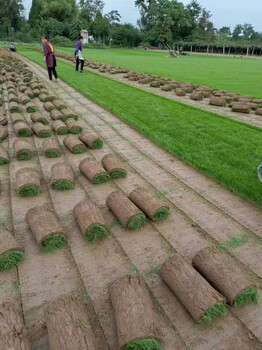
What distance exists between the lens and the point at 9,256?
2998mm

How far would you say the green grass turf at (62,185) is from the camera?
4453 millimetres

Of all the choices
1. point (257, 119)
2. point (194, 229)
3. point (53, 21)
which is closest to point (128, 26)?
point (53, 21)

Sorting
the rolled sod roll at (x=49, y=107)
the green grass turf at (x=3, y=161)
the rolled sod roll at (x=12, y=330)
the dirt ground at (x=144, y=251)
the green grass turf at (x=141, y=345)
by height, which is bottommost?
the dirt ground at (x=144, y=251)

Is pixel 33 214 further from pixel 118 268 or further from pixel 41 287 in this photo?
pixel 118 268

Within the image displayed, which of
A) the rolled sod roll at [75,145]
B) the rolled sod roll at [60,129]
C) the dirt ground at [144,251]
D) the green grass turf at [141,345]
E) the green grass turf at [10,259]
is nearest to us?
the green grass turf at [141,345]

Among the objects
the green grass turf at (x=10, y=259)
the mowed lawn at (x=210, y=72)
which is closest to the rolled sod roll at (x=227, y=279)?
the green grass turf at (x=10, y=259)

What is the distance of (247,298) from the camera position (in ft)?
8.52

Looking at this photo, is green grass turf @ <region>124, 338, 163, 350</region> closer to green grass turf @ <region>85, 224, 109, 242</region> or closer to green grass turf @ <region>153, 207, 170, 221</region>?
green grass turf @ <region>85, 224, 109, 242</region>

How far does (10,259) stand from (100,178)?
6.59 feet

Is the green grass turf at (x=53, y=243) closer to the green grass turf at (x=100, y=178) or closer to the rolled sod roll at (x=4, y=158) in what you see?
the green grass turf at (x=100, y=178)

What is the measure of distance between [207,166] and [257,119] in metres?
4.25

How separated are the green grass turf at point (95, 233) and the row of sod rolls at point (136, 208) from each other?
305 mm

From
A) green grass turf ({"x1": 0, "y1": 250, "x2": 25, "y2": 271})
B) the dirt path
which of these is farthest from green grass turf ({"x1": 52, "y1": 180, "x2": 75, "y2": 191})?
the dirt path

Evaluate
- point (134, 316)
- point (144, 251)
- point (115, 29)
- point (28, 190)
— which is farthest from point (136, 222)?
point (115, 29)
